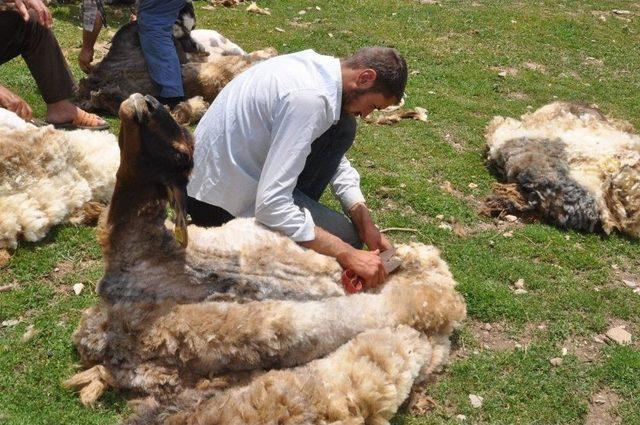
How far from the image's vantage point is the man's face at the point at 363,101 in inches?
136

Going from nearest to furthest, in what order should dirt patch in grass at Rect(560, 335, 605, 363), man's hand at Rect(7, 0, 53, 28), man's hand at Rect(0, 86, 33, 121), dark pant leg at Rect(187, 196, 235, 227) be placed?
dark pant leg at Rect(187, 196, 235, 227), dirt patch in grass at Rect(560, 335, 605, 363), man's hand at Rect(0, 86, 33, 121), man's hand at Rect(7, 0, 53, 28)

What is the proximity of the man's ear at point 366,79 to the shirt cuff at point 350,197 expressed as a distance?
882 millimetres

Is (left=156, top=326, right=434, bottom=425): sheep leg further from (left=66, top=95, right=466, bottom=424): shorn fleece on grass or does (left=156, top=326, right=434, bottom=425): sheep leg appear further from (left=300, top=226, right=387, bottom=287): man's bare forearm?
(left=300, top=226, right=387, bottom=287): man's bare forearm

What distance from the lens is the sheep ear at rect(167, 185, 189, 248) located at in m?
3.06

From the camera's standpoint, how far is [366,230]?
160 inches

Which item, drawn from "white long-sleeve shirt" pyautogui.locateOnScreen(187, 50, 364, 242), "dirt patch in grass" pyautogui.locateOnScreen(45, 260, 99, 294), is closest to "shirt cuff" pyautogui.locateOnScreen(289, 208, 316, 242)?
"white long-sleeve shirt" pyautogui.locateOnScreen(187, 50, 364, 242)

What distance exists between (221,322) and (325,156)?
1379mm

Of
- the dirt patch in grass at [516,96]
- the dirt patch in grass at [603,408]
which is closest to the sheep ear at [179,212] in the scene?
the dirt patch in grass at [603,408]

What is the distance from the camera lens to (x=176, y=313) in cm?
303

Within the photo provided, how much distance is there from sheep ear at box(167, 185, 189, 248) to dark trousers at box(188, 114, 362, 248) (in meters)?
0.63

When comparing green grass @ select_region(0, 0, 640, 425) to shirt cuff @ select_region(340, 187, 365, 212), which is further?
shirt cuff @ select_region(340, 187, 365, 212)

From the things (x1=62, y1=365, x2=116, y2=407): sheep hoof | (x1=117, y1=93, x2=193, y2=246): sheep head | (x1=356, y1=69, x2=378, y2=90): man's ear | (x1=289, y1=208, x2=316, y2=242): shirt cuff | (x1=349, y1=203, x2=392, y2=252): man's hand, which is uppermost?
(x1=356, y1=69, x2=378, y2=90): man's ear

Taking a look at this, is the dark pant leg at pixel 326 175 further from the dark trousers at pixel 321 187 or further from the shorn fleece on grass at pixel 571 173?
the shorn fleece on grass at pixel 571 173

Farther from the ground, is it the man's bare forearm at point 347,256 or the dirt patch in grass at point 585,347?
the man's bare forearm at point 347,256
